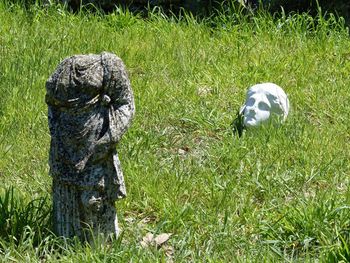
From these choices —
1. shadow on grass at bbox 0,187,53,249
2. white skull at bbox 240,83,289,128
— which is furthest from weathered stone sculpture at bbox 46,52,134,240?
white skull at bbox 240,83,289,128

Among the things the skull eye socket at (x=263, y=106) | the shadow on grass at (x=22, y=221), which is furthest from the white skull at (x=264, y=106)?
the shadow on grass at (x=22, y=221)

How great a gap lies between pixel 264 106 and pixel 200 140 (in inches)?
22.1

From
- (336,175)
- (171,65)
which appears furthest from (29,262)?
(171,65)

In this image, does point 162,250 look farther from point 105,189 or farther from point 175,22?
point 175,22

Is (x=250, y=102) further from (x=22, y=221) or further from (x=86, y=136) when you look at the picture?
(x=22, y=221)

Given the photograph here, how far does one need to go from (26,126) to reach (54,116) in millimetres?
1807

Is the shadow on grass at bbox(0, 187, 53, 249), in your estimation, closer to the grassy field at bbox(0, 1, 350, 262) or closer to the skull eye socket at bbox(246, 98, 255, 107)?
the grassy field at bbox(0, 1, 350, 262)

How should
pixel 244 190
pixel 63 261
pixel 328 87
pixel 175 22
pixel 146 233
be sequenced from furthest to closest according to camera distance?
pixel 175 22, pixel 328 87, pixel 244 190, pixel 146 233, pixel 63 261

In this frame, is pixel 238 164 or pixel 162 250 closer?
pixel 162 250

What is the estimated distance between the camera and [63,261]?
5105mm

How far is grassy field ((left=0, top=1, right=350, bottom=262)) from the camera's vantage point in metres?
5.38

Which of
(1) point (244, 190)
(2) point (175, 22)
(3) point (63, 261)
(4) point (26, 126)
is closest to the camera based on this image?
(3) point (63, 261)

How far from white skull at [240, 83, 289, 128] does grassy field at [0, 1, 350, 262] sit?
93 millimetres

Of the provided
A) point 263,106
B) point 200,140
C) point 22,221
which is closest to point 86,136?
point 22,221
